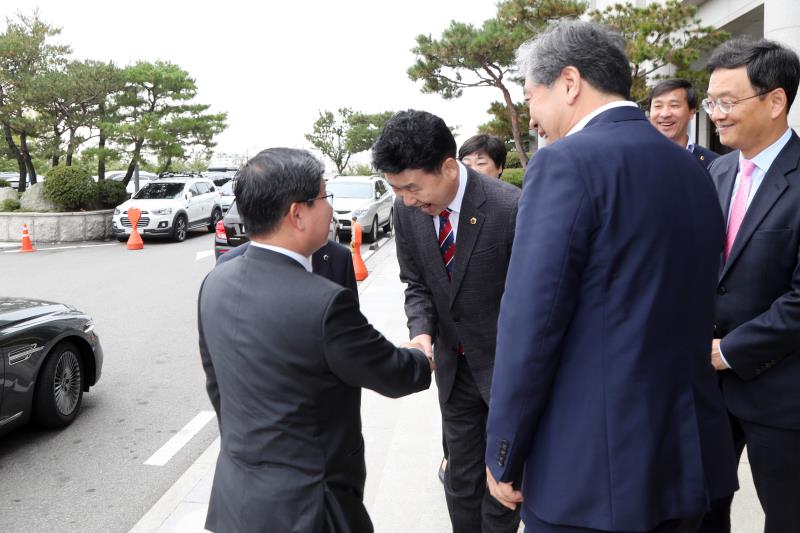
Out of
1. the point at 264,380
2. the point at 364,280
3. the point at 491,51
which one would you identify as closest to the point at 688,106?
the point at 264,380

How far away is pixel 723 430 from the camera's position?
1.65m

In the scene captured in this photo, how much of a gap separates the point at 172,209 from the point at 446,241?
49.9 feet

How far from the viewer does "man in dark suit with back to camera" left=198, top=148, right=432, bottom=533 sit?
1.75 metres

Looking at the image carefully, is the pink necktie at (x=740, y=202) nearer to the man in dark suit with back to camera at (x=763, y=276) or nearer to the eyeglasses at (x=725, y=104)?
the man in dark suit with back to camera at (x=763, y=276)

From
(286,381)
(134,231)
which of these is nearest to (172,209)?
(134,231)

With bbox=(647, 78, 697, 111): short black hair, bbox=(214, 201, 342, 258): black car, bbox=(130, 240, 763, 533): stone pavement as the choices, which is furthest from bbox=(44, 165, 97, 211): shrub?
bbox=(647, 78, 697, 111): short black hair

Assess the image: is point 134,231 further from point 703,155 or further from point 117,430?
point 703,155

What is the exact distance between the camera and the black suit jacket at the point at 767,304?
2146mm

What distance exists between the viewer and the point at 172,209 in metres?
16.7

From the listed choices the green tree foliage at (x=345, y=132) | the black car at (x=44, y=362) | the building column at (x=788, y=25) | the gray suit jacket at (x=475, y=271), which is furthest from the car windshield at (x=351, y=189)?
the green tree foliage at (x=345, y=132)

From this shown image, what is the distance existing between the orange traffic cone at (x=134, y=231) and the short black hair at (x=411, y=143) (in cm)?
1433

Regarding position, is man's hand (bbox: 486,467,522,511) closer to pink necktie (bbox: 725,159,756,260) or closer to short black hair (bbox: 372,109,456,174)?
short black hair (bbox: 372,109,456,174)

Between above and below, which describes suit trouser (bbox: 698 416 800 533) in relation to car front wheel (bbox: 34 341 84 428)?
above

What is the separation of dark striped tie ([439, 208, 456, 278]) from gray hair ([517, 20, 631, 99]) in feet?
3.38
